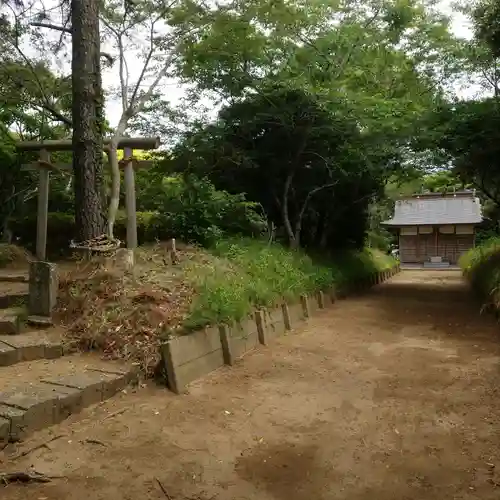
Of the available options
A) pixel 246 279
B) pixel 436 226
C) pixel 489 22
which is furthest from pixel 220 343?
pixel 436 226

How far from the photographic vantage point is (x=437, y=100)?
1248cm

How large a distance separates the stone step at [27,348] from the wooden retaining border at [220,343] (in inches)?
42.7

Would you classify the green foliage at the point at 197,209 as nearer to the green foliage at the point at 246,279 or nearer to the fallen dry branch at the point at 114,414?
the green foliage at the point at 246,279

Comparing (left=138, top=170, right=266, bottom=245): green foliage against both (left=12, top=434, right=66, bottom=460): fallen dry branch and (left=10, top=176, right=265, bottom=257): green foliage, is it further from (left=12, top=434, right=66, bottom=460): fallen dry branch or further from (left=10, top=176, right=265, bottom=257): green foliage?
(left=12, top=434, right=66, bottom=460): fallen dry branch

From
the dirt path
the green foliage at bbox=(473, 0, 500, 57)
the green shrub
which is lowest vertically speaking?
the dirt path

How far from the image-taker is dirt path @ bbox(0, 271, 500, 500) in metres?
2.95

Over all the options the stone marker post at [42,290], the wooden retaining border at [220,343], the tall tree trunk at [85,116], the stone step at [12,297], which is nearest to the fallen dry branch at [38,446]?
the wooden retaining border at [220,343]

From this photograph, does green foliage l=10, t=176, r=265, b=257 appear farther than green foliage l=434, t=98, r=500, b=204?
No

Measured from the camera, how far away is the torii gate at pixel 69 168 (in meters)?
7.65

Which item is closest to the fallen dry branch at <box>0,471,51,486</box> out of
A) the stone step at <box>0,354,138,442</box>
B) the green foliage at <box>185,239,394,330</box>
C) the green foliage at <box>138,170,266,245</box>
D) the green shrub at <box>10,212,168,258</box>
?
the stone step at <box>0,354,138,442</box>

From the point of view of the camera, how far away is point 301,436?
3717 millimetres

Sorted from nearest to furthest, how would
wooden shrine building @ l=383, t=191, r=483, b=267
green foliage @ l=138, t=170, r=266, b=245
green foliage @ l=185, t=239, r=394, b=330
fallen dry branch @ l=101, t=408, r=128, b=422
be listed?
fallen dry branch @ l=101, t=408, r=128, b=422, green foliage @ l=185, t=239, r=394, b=330, green foliage @ l=138, t=170, r=266, b=245, wooden shrine building @ l=383, t=191, r=483, b=267

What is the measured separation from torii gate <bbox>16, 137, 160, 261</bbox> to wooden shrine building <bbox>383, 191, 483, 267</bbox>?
23.5m

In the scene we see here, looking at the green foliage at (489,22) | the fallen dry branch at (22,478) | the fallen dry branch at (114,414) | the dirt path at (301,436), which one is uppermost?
the green foliage at (489,22)
